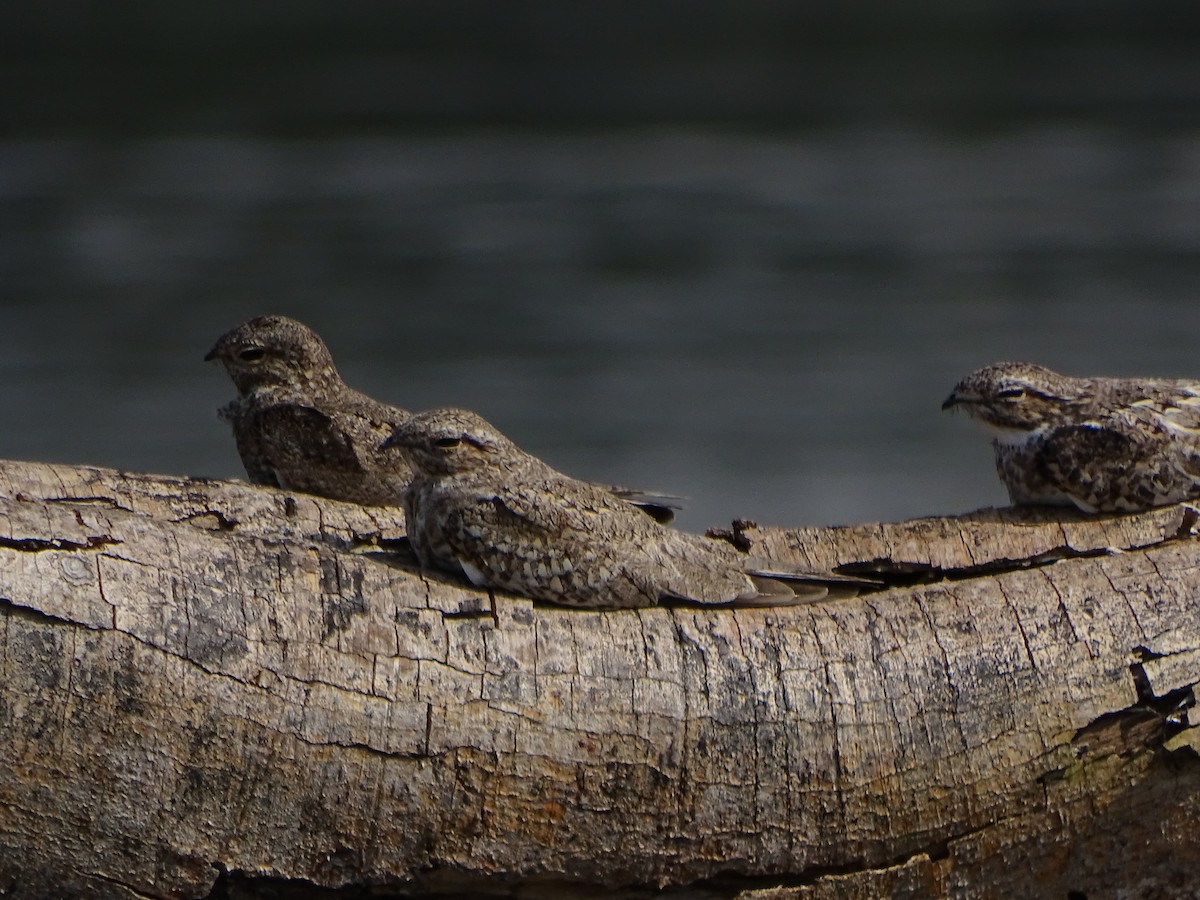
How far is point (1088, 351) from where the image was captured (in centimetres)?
1644

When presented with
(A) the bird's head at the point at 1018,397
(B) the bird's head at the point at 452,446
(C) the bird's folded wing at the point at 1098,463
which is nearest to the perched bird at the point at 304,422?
(B) the bird's head at the point at 452,446

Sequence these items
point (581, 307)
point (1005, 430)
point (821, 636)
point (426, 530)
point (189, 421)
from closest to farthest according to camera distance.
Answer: point (821, 636) < point (426, 530) < point (1005, 430) < point (189, 421) < point (581, 307)

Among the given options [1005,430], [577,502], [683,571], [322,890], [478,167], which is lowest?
[322,890]

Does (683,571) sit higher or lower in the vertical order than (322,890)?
higher

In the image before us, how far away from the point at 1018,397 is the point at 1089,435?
18.4 inches

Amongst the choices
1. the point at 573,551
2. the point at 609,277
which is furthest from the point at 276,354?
the point at 609,277

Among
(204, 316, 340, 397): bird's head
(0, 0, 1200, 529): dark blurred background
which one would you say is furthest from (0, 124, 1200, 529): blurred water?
(204, 316, 340, 397): bird's head

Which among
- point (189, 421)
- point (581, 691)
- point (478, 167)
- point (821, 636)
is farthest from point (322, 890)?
point (478, 167)

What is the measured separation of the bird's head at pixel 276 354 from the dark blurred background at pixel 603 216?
26.0 feet

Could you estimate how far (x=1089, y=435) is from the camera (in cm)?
556

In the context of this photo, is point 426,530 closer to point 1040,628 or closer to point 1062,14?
point 1040,628

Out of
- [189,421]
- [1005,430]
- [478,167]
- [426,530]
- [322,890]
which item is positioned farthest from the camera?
[478,167]

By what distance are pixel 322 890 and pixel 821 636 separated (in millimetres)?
1495

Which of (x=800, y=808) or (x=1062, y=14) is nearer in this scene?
(x=800, y=808)
